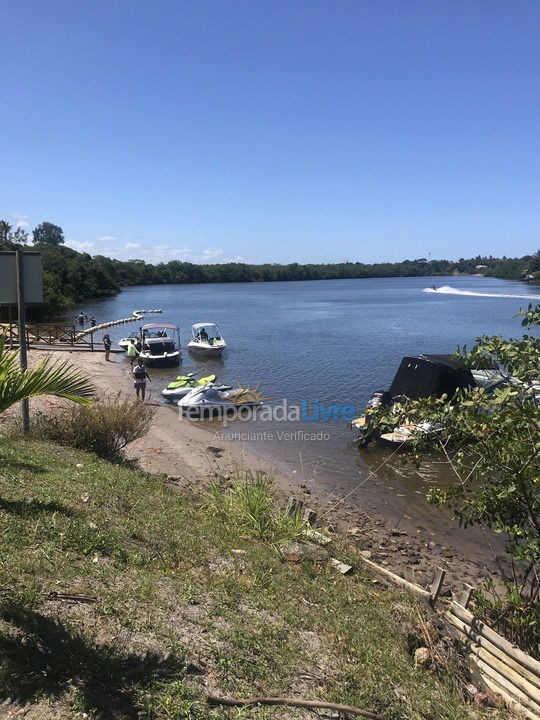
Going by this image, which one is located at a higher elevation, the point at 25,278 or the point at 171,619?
the point at 25,278

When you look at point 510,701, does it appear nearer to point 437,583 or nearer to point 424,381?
point 437,583

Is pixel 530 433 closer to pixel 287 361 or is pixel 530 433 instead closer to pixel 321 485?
pixel 321 485

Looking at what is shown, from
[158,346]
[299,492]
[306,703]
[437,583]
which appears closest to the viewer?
[306,703]

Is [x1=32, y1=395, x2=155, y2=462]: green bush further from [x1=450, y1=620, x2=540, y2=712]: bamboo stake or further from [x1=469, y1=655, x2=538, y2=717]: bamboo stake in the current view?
[x1=469, y1=655, x2=538, y2=717]: bamboo stake

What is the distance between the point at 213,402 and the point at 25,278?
1082 centimetres

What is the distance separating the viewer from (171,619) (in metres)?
4.36

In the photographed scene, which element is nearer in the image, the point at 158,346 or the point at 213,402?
the point at 213,402

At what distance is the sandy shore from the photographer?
27.9 ft

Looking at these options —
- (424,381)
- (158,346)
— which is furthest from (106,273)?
(424,381)

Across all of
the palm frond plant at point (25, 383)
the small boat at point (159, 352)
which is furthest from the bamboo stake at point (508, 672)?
the small boat at point (159, 352)

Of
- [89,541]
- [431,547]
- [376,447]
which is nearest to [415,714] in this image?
[89,541]

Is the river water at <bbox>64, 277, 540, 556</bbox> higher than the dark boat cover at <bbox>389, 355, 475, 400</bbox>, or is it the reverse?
the dark boat cover at <bbox>389, 355, 475, 400</bbox>

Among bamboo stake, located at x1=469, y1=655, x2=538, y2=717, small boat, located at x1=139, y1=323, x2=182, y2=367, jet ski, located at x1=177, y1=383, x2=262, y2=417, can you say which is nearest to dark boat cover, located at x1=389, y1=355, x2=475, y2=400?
jet ski, located at x1=177, y1=383, x2=262, y2=417

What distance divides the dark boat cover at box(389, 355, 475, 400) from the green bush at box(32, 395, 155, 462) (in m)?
8.22
